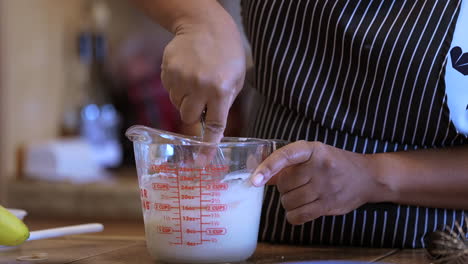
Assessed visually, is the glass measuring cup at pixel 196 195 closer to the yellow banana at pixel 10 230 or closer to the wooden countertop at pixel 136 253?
the wooden countertop at pixel 136 253

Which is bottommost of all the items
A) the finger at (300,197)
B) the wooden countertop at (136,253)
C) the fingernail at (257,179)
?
the wooden countertop at (136,253)

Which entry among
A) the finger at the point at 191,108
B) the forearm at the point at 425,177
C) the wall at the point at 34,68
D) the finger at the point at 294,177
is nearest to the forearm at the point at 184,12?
the finger at the point at 191,108

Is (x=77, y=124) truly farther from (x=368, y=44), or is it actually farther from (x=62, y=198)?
(x=368, y=44)

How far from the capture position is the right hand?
79cm

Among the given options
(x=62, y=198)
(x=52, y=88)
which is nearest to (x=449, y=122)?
(x=62, y=198)

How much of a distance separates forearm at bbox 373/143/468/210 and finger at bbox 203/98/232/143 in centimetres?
28

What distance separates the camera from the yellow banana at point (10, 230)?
0.87 m

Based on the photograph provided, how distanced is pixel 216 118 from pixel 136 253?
24 centimetres

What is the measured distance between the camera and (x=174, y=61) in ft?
2.63

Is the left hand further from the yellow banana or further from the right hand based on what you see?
the yellow banana

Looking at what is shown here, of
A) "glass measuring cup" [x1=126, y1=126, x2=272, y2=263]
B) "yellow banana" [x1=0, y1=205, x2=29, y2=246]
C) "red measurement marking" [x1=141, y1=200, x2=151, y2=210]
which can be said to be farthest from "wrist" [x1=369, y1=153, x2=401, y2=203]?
"yellow banana" [x1=0, y1=205, x2=29, y2=246]

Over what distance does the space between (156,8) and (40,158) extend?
148cm

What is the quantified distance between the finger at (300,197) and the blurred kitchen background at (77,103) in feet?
4.05

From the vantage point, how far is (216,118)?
0.81 m
